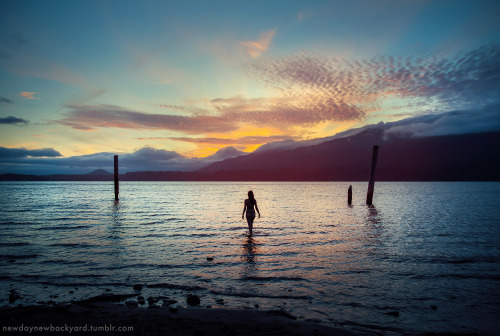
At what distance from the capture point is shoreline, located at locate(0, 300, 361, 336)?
17.7 feet

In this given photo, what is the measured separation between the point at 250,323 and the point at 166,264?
19.2 feet

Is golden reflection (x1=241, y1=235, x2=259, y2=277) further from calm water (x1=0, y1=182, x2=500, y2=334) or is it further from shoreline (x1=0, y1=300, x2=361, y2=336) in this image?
shoreline (x1=0, y1=300, x2=361, y2=336)

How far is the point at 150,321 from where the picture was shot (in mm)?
5797

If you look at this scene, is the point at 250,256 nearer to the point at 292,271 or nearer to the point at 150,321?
the point at 292,271

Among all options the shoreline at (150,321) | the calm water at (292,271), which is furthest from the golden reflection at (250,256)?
the shoreline at (150,321)

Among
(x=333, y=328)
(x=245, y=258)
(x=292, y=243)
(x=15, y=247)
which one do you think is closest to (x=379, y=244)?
(x=292, y=243)

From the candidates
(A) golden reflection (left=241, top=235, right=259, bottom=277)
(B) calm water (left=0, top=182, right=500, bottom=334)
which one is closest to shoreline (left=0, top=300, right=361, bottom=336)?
(B) calm water (left=0, top=182, right=500, bottom=334)

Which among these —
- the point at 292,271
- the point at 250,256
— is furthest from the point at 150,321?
the point at 250,256

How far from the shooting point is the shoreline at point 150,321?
5.39 metres

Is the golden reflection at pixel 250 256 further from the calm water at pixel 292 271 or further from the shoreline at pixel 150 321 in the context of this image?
the shoreline at pixel 150 321

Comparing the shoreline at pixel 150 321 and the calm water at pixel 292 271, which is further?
the calm water at pixel 292 271

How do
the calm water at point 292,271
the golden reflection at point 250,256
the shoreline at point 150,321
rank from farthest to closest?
the golden reflection at point 250,256
the calm water at point 292,271
the shoreline at point 150,321

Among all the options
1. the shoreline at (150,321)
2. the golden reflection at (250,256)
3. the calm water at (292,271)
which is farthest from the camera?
the golden reflection at (250,256)

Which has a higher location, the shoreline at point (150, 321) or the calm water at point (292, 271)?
the shoreline at point (150, 321)
